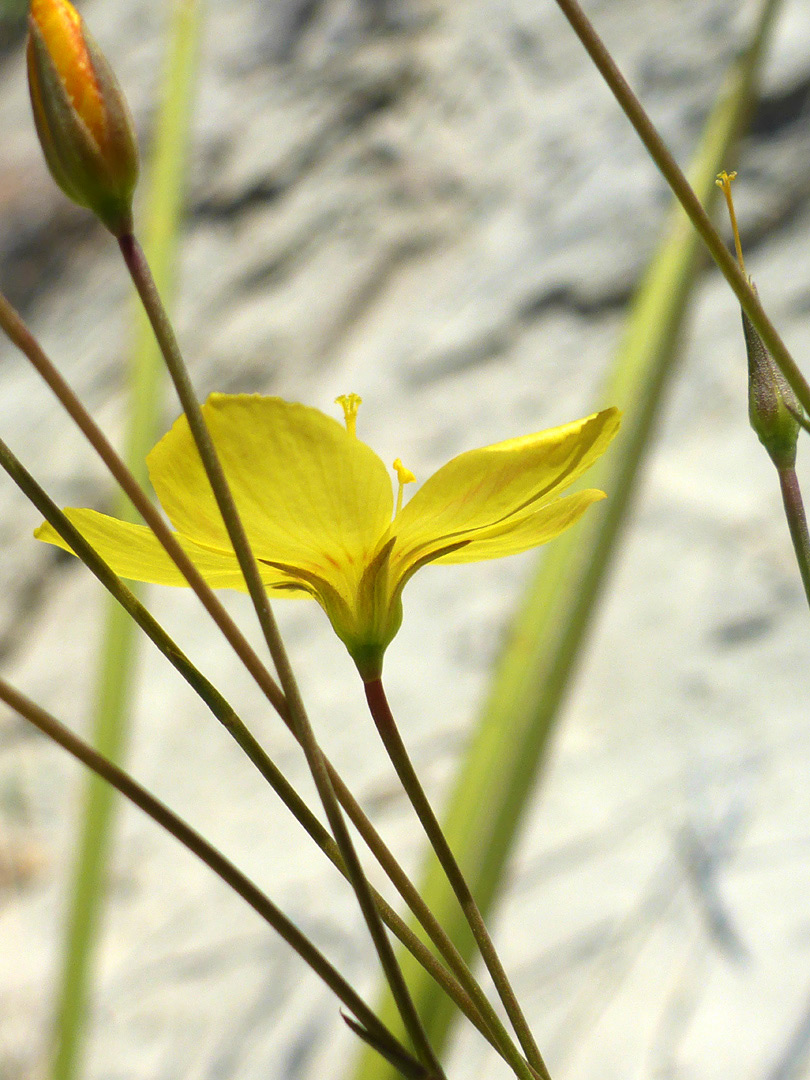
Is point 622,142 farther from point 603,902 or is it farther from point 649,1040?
point 649,1040

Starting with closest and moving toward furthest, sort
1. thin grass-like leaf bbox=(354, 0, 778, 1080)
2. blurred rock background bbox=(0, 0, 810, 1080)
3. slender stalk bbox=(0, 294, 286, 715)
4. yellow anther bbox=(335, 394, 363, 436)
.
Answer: slender stalk bbox=(0, 294, 286, 715), yellow anther bbox=(335, 394, 363, 436), thin grass-like leaf bbox=(354, 0, 778, 1080), blurred rock background bbox=(0, 0, 810, 1080)

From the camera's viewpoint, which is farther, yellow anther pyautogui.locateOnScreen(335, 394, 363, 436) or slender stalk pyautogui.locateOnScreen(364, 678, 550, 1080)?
yellow anther pyautogui.locateOnScreen(335, 394, 363, 436)

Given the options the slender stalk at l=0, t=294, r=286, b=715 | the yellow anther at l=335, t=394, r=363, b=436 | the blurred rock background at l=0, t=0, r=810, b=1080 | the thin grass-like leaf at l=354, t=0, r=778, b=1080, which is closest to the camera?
the slender stalk at l=0, t=294, r=286, b=715

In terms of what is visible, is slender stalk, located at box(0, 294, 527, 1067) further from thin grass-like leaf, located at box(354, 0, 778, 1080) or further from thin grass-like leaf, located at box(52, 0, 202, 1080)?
thin grass-like leaf, located at box(52, 0, 202, 1080)

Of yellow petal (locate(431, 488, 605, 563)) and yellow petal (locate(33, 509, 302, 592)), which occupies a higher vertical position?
yellow petal (locate(33, 509, 302, 592))

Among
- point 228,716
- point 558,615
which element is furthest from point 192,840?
point 558,615

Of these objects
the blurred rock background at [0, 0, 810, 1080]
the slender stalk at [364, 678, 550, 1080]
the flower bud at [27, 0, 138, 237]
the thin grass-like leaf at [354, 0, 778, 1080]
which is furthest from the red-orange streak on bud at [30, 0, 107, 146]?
the blurred rock background at [0, 0, 810, 1080]

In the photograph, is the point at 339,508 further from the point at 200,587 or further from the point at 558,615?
the point at 558,615

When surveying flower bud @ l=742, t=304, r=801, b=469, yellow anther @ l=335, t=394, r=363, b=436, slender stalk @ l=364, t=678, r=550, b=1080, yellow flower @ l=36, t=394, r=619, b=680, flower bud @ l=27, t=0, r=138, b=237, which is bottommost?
slender stalk @ l=364, t=678, r=550, b=1080
